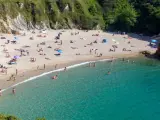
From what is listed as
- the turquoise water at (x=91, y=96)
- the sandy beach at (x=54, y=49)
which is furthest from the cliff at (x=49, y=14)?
the turquoise water at (x=91, y=96)

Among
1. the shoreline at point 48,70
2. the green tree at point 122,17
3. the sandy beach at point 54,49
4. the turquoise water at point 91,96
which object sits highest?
the green tree at point 122,17

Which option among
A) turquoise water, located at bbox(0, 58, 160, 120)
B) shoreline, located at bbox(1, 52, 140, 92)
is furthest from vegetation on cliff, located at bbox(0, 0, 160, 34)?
turquoise water, located at bbox(0, 58, 160, 120)

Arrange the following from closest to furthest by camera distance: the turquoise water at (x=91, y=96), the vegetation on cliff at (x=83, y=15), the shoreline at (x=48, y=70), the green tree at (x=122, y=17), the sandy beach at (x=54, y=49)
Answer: the turquoise water at (x=91, y=96), the shoreline at (x=48, y=70), the sandy beach at (x=54, y=49), the vegetation on cliff at (x=83, y=15), the green tree at (x=122, y=17)

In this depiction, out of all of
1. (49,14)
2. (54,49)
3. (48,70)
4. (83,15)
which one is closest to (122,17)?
(83,15)

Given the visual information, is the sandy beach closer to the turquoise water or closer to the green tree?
the turquoise water

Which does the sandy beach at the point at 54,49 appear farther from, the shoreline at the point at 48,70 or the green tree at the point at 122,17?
the green tree at the point at 122,17

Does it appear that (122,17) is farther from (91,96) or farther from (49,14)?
(91,96)
